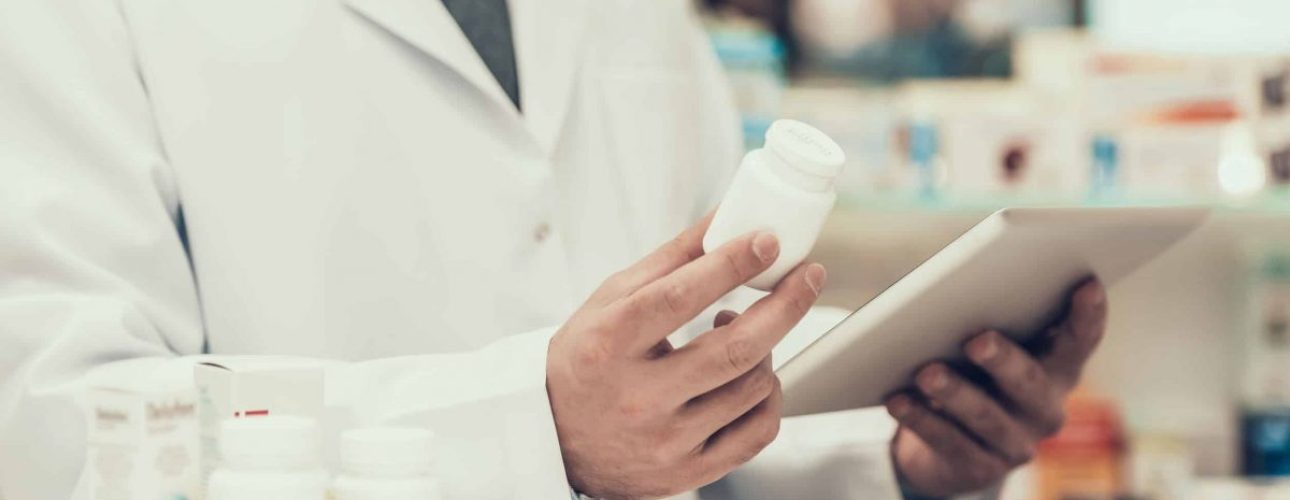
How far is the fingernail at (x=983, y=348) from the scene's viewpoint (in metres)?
1.21

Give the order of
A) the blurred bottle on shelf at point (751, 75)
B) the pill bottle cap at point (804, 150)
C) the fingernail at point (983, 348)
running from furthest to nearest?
the blurred bottle on shelf at point (751, 75)
the fingernail at point (983, 348)
the pill bottle cap at point (804, 150)

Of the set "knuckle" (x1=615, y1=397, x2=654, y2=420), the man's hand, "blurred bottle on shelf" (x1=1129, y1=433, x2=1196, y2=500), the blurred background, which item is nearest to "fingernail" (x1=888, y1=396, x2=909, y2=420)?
the man's hand

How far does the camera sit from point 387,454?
74 centimetres

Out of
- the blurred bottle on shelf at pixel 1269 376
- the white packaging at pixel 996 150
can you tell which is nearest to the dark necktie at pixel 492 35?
the white packaging at pixel 996 150

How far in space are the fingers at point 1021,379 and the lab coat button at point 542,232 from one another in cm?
38

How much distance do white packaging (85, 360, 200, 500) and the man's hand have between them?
0.65 metres

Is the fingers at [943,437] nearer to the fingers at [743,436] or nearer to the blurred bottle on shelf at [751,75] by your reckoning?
the fingers at [743,436]

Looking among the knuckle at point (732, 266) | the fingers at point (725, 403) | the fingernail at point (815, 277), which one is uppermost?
the knuckle at point (732, 266)

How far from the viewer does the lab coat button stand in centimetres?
135

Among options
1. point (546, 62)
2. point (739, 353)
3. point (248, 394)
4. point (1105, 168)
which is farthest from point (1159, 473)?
point (248, 394)

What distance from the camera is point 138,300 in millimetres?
1128

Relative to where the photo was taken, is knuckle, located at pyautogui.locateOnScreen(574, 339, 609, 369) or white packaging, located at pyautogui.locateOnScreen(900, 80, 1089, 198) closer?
knuckle, located at pyautogui.locateOnScreen(574, 339, 609, 369)

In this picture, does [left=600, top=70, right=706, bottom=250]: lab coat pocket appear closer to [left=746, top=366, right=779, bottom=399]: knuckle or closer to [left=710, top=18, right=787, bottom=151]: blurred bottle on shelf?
[left=746, top=366, right=779, bottom=399]: knuckle

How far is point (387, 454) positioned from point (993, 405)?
68 cm
